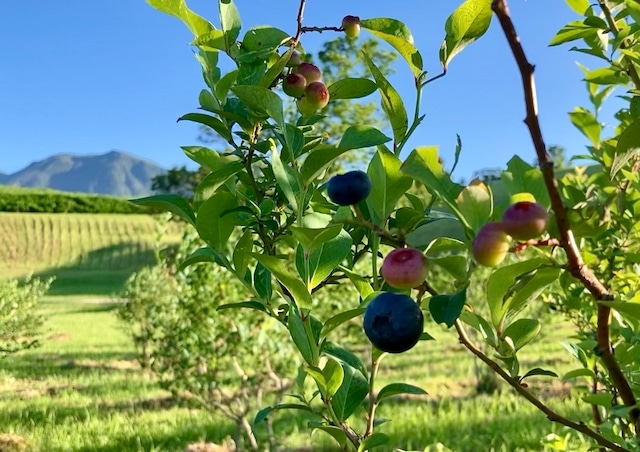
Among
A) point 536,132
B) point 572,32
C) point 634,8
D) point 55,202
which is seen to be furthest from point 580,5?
point 55,202

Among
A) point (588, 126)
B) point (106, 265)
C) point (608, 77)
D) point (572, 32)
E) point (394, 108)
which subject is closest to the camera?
point (394, 108)

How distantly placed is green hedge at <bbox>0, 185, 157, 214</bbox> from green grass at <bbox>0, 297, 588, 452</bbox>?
36573mm

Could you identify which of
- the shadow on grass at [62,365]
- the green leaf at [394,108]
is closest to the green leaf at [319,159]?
the green leaf at [394,108]

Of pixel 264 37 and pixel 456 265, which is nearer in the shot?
pixel 456 265

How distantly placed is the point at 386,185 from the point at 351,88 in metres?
0.24

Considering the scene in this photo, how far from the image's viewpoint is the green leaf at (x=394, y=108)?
2.39ft

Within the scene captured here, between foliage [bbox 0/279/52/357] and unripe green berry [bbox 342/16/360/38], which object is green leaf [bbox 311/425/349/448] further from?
foliage [bbox 0/279/52/357]

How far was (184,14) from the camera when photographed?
783 mm

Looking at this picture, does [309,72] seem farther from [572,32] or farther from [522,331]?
[572,32]

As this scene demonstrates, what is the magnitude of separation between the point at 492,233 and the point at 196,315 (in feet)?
12.7

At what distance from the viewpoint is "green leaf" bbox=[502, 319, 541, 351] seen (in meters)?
0.72

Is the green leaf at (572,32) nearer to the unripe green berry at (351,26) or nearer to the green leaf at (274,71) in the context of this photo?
the unripe green berry at (351,26)

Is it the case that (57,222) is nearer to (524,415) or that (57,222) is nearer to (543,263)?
(524,415)

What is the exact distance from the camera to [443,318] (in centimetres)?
50
